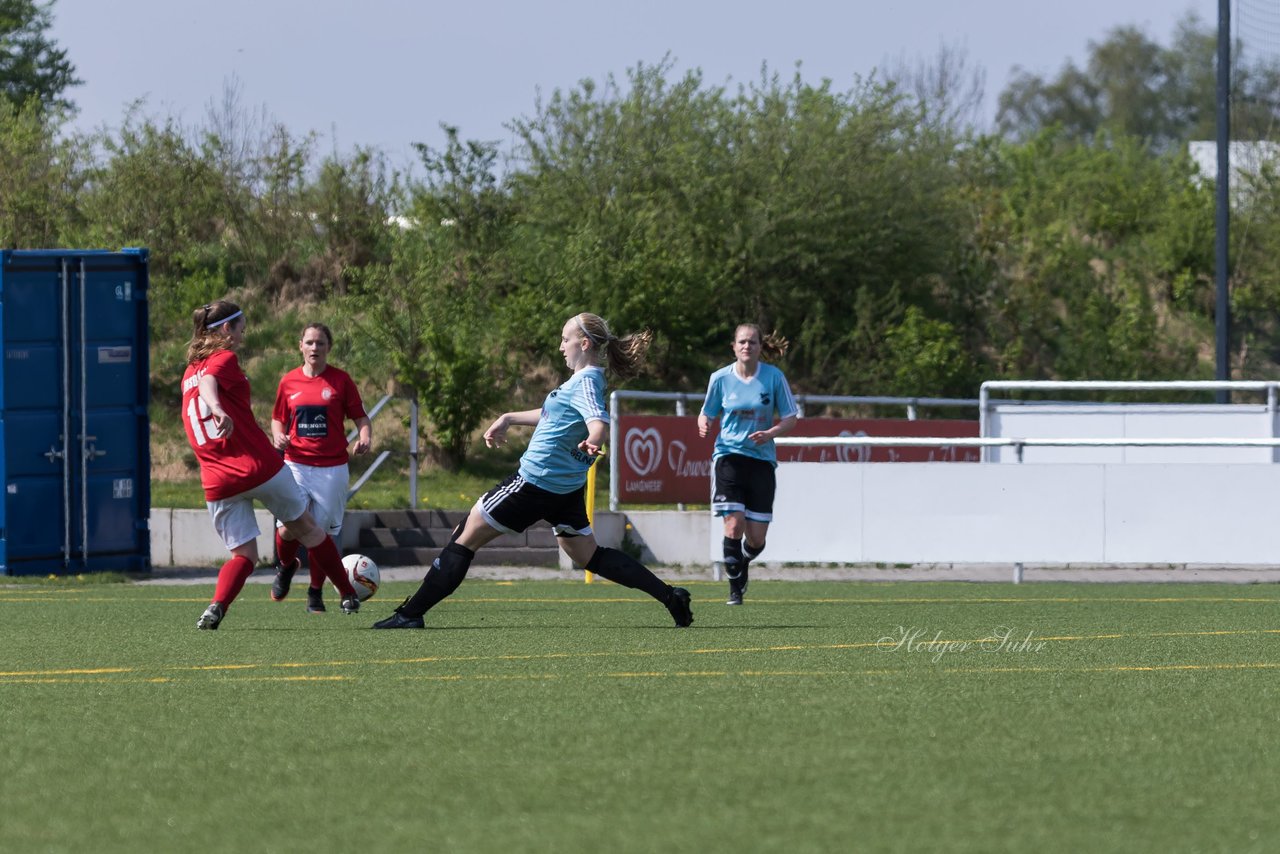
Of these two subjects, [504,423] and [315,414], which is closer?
[504,423]

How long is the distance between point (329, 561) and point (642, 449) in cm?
711

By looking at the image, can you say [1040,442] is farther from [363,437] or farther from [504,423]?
[504,423]

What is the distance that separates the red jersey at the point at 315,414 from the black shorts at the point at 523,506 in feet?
8.12

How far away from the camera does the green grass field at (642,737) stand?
4.33 meters

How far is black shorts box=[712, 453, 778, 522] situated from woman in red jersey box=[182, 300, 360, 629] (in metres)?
3.24

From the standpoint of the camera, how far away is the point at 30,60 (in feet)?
159

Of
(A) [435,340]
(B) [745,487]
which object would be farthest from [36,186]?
(B) [745,487]

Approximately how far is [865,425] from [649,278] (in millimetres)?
9134

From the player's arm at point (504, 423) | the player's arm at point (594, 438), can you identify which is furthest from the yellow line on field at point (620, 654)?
the player's arm at point (504, 423)

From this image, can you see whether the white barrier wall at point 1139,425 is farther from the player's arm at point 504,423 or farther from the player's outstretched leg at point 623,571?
the player's arm at point 504,423

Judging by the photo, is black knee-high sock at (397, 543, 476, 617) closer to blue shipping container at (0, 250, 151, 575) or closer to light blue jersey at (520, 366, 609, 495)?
light blue jersey at (520, 366, 609, 495)

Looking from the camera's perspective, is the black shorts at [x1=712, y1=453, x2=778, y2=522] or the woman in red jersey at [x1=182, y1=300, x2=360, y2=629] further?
the black shorts at [x1=712, y1=453, x2=778, y2=522]

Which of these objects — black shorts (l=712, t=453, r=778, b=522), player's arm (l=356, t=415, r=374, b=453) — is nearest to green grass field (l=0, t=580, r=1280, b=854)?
player's arm (l=356, t=415, r=374, b=453)

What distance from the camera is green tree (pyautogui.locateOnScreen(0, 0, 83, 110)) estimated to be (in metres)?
46.5
